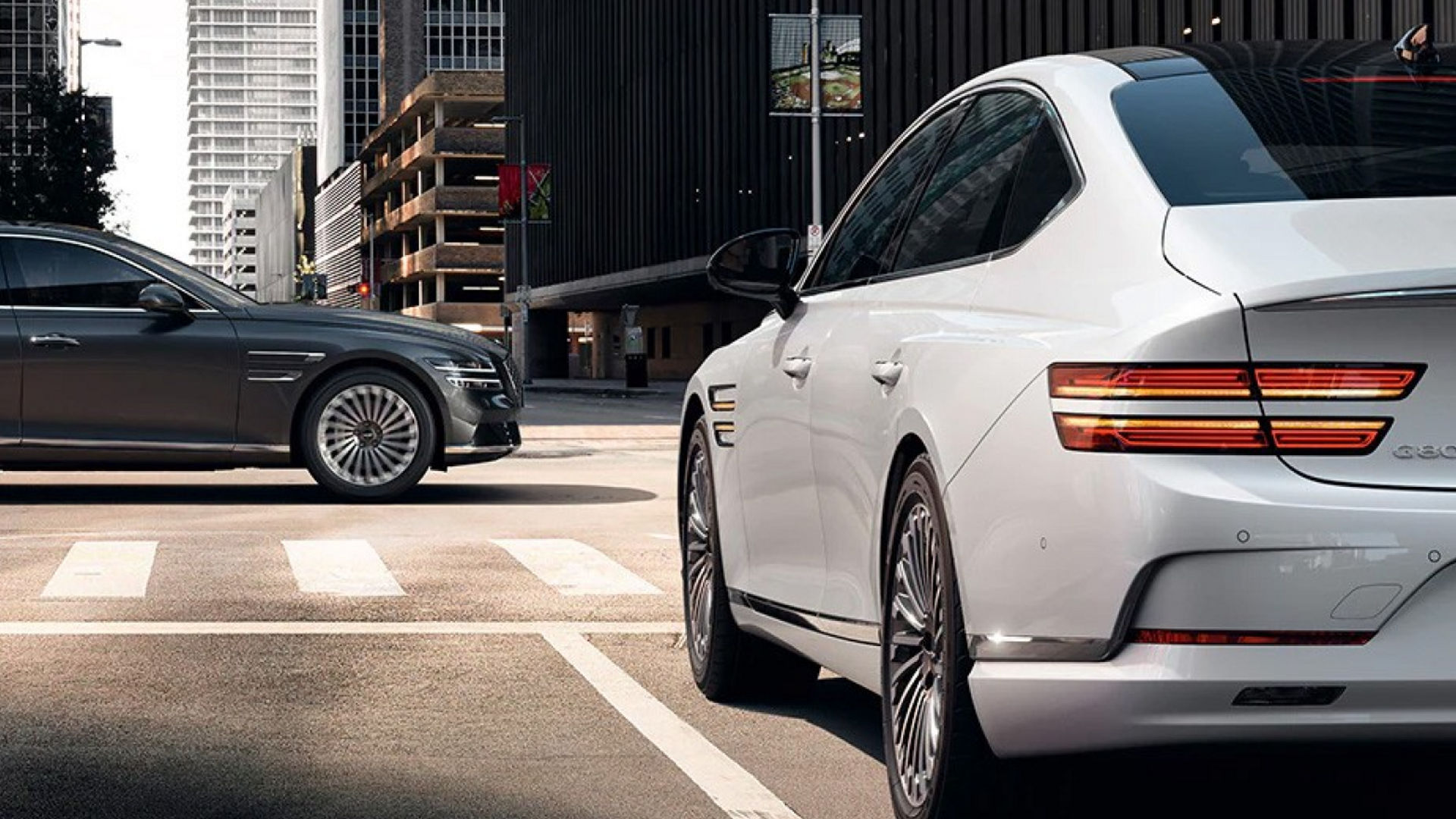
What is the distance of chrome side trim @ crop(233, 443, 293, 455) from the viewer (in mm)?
14391

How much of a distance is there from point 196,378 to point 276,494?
1.57 metres

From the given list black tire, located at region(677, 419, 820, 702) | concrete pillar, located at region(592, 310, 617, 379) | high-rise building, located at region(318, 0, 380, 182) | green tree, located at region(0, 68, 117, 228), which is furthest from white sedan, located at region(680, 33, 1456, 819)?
high-rise building, located at region(318, 0, 380, 182)

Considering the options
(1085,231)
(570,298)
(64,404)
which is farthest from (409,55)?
(1085,231)

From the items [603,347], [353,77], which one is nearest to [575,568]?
[603,347]

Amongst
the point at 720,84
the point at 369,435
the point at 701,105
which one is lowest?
the point at 369,435

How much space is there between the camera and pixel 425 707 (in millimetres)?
6758

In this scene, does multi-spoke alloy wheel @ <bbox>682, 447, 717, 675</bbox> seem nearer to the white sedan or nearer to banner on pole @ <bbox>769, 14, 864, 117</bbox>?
the white sedan

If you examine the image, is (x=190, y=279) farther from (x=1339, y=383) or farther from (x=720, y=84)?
(x=720, y=84)

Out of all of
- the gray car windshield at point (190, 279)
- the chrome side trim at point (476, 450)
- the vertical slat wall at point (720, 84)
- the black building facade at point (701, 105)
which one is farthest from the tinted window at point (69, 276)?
the black building facade at point (701, 105)

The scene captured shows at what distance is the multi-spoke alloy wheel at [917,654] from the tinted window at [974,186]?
63 centimetres

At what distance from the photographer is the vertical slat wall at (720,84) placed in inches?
1604

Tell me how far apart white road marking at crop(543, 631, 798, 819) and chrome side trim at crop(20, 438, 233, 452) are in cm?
657

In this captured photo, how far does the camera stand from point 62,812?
5.18 m

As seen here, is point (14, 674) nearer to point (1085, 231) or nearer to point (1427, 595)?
point (1085, 231)
